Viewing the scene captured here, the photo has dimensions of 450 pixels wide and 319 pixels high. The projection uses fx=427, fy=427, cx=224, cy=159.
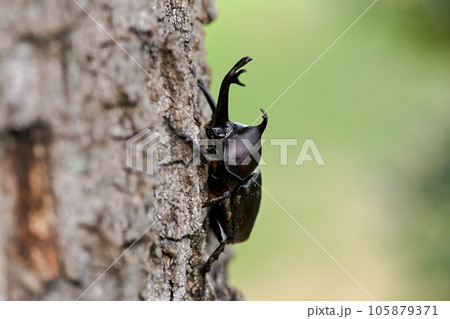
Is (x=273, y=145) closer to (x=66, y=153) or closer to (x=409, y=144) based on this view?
(x=409, y=144)

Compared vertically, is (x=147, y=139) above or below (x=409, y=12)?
below

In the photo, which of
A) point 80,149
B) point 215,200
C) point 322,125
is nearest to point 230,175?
point 215,200

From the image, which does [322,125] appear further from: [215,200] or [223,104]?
[215,200]

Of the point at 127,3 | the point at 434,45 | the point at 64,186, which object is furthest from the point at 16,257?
the point at 434,45

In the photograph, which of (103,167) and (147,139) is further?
(147,139)

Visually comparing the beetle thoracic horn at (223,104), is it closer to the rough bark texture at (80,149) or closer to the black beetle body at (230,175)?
the black beetle body at (230,175)
